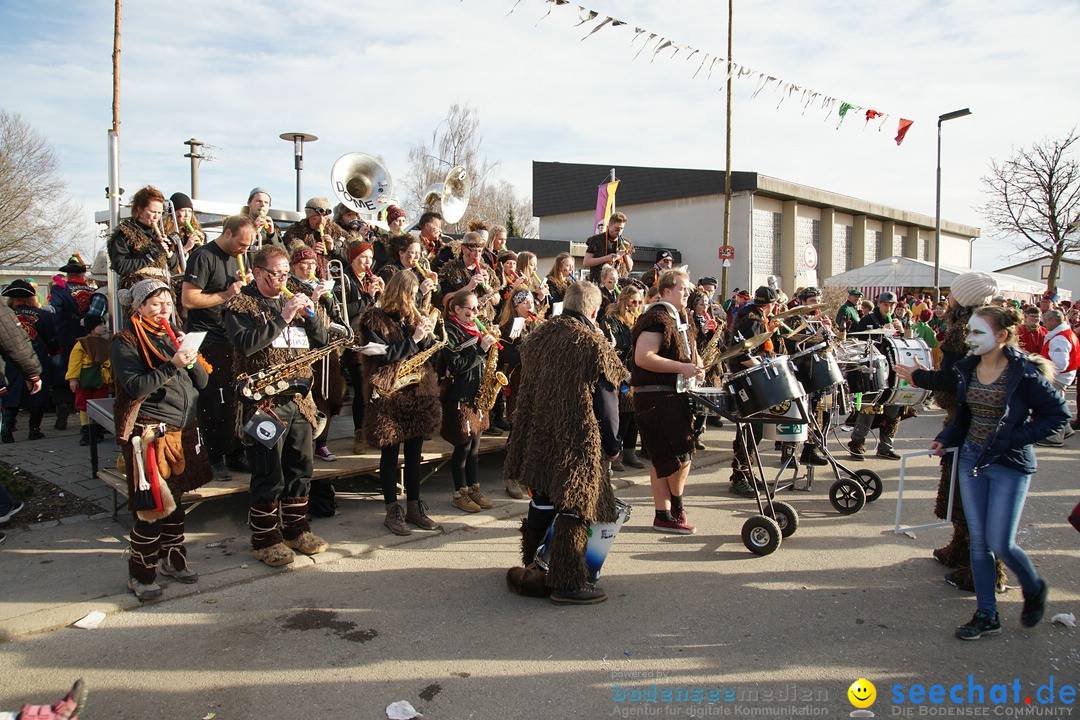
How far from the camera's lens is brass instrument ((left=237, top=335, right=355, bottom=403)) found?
14.9ft

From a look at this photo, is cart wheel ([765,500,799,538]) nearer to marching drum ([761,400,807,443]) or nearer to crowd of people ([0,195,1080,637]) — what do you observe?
crowd of people ([0,195,1080,637])

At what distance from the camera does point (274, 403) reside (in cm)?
464

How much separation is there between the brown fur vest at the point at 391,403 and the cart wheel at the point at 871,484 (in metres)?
3.93

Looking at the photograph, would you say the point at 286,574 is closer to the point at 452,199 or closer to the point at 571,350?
the point at 571,350

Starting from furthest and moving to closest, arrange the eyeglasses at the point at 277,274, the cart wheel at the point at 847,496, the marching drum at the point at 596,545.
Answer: the cart wheel at the point at 847,496 < the eyeglasses at the point at 277,274 < the marching drum at the point at 596,545

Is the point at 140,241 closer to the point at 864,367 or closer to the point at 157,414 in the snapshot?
the point at 157,414

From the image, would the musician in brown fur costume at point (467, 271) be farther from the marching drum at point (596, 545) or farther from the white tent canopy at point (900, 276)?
the white tent canopy at point (900, 276)

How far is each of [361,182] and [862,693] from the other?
738 centimetres

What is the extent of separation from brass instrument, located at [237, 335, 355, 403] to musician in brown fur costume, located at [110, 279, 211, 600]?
0.85 ft

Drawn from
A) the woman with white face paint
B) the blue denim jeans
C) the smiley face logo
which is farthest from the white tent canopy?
the smiley face logo

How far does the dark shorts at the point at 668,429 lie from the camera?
5434 mm

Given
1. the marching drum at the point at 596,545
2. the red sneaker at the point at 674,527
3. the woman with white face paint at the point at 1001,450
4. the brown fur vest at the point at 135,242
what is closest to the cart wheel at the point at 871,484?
the red sneaker at the point at 674,527

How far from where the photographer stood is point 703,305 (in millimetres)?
8836

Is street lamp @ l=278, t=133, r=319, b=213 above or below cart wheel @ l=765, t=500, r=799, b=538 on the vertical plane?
above
